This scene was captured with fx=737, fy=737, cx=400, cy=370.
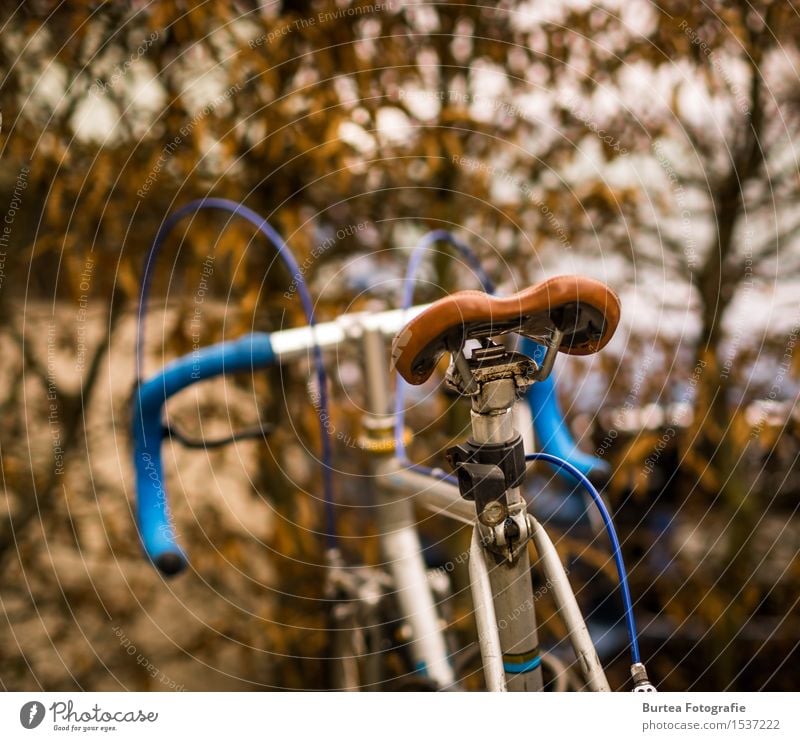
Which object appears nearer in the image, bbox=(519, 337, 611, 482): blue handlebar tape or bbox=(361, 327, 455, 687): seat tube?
bbox=(519, 337, 611, 482): blue handlebar tape

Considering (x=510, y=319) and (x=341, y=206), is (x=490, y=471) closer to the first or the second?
(x=510, y=319)

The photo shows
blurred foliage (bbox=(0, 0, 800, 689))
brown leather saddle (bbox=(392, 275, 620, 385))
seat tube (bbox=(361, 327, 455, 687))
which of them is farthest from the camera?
blurred foliage (bbox=(0, 0, 800, 689))

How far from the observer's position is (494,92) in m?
0.82

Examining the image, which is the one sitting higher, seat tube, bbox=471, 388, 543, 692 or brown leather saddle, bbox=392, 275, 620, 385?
brown leather saddle, bbox=392, 275, 620, 385

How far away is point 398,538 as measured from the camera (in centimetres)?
64

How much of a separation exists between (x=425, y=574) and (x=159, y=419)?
0.27 meters

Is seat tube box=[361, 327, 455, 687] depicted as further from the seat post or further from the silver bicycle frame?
the seat post

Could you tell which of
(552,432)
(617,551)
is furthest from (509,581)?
(552,432)

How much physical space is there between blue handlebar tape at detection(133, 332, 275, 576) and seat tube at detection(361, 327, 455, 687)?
0.41ft

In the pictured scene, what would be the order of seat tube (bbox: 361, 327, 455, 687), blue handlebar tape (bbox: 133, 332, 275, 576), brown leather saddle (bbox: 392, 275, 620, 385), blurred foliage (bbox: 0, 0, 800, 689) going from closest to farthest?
brown leather saddle (bbox: 392, 275, 620, 385)
blue handlebar tape (bbox: 133, 332, 275, 576)
seat tube (bbox: 361, 327, 455, 687)
blurred foliage (bbox: 0, 0, 800, 689)

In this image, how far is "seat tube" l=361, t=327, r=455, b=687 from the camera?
24.3 inches

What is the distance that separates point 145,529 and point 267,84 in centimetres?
54

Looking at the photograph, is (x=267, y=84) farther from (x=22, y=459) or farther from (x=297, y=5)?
(x=22, y=459)

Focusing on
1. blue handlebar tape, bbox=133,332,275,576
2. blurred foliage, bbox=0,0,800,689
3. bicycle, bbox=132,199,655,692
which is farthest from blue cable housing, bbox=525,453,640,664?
blurred foliage, bbox=0,0,800,689
